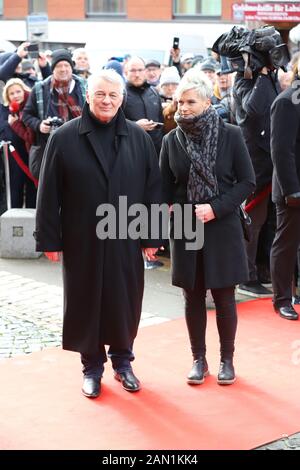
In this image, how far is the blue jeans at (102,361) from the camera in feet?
18.4

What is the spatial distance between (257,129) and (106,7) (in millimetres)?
24248

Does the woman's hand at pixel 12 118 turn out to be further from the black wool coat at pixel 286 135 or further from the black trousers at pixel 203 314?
the black trousers at pixel 203 314

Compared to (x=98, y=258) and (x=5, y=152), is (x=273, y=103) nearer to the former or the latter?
(x=98, y=258)

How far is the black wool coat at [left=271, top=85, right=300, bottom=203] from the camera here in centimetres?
688

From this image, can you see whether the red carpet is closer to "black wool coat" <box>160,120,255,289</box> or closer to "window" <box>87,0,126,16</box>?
"black wool coat" <box>160,120,255,289</box>

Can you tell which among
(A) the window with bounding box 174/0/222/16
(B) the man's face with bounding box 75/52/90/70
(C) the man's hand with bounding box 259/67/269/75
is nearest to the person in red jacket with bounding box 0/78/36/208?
(B) the man's face with bounding box 75/52/90/70

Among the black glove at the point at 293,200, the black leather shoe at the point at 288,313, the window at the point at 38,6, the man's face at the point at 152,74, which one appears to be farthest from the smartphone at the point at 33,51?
the window at the point at 38,6

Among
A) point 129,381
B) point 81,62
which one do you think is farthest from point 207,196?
point 81,62

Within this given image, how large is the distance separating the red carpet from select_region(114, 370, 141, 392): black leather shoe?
0.15 feet

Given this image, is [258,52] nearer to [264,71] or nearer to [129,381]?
[264,71]

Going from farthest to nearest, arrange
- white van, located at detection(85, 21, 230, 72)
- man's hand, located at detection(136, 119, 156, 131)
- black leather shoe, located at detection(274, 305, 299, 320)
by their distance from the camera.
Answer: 1. white van, located at detection(85, 21, 230, 72)
2. man's hand, located at detection(136, 119, 156, 131)
3. black leather shoe, located at detection(274, 305, 299, 320)

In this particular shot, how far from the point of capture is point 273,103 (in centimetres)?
699

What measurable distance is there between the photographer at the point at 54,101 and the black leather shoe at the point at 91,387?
4.09m

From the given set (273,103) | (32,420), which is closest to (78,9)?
(273,103)
